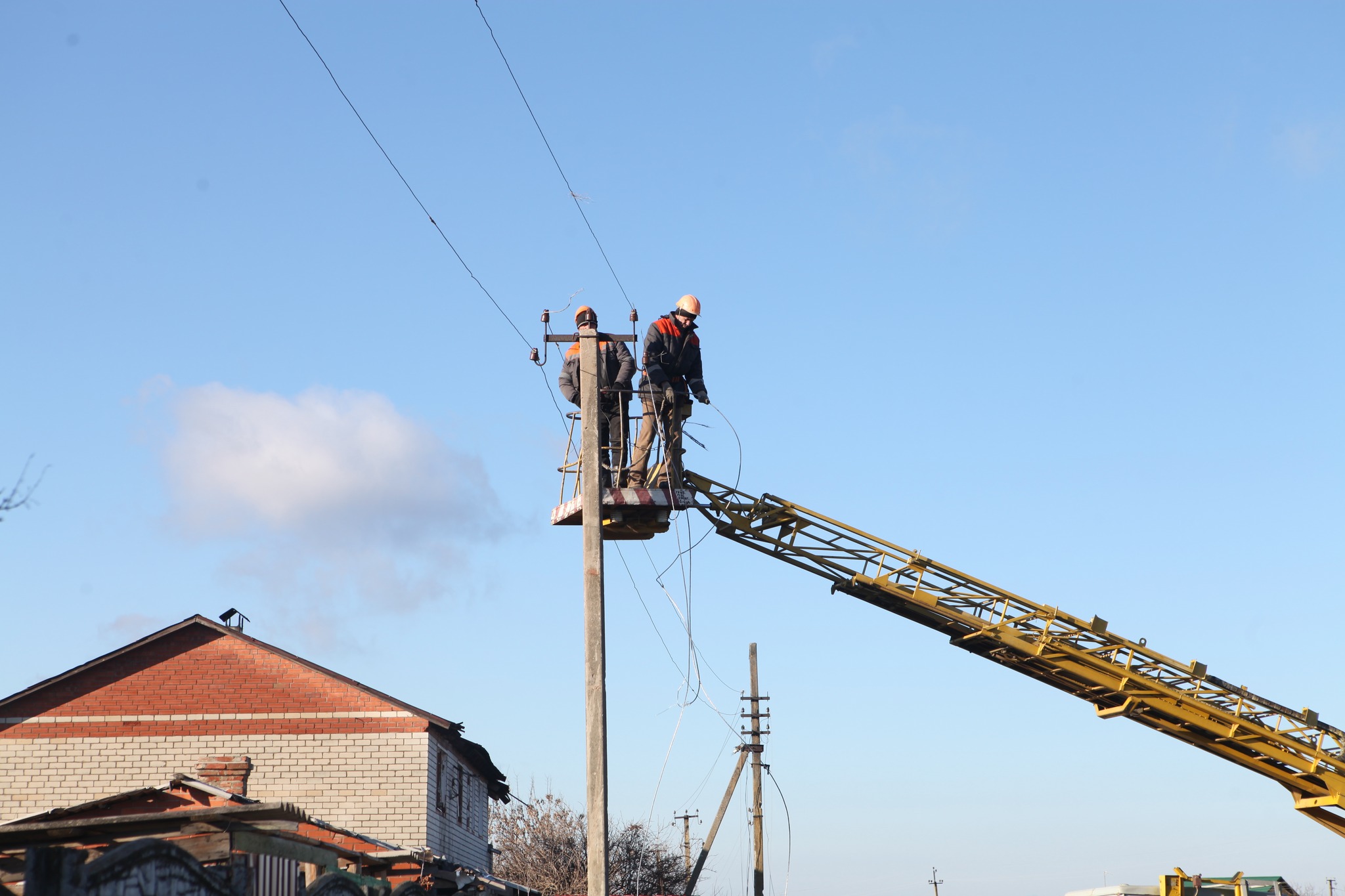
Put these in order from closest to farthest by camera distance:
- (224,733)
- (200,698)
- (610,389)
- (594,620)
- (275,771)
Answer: (594,620), (610,389), (275,771), (224,733), (200,698)

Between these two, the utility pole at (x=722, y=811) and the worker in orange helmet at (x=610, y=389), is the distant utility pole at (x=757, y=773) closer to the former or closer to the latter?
the utility pole at (x=722, y=811)

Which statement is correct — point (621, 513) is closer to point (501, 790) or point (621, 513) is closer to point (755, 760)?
point (501, 790)

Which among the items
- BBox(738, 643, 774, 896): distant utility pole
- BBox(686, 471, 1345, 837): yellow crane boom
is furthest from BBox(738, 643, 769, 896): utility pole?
BBox(686, 471, 1345, 837): yellow crane boom

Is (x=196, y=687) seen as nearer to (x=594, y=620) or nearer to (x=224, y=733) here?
(x=224, y=733)

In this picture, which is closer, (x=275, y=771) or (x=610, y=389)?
(x=610, y=389)

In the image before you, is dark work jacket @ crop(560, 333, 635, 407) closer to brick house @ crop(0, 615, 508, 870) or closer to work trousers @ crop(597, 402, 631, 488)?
work trousers @ crop(597, 402, 631, 488)

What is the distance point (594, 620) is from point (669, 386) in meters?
3.45

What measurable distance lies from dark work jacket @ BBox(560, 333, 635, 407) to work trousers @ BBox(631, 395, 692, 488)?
0.32 meters

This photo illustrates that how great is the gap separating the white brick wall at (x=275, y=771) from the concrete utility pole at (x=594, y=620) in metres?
12.2

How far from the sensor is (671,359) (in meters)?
15.4

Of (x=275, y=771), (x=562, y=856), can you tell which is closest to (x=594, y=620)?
(x=275, y=771)

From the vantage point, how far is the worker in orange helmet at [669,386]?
15250 mm

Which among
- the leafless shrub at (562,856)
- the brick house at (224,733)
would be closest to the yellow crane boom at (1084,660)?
the brick house at (224,733)

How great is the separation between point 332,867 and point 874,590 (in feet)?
22.9
